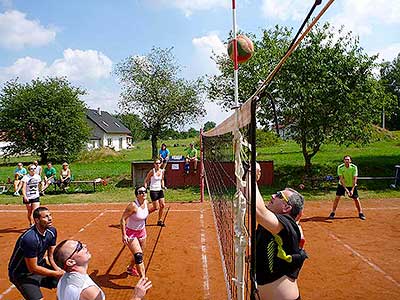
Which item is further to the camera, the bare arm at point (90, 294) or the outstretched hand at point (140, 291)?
the bare arm at point (90, 294)

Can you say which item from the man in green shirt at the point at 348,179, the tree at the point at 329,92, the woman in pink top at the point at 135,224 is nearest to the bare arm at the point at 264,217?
the woman in pink top at the point at 135,224

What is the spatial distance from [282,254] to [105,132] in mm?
53582

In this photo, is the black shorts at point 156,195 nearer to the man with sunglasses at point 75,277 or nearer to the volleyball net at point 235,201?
the volleyball net at point 235,201

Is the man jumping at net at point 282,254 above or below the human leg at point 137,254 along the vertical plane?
above

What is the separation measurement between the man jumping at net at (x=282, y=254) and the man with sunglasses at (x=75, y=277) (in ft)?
3.51

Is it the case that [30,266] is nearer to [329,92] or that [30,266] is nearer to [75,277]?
[75,277]

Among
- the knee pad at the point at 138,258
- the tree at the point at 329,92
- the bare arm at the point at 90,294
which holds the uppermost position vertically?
the tree at the point at 329,92

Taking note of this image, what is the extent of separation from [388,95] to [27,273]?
16.5 m

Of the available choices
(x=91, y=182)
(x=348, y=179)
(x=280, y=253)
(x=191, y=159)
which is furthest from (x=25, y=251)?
(x=91, y=182)

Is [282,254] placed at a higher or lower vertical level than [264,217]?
lower

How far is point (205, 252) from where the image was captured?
28.6ft

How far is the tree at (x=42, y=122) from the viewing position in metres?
34.5

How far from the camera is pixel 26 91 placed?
1416 inches

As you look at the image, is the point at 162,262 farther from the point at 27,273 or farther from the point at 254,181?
the point at 254,181
